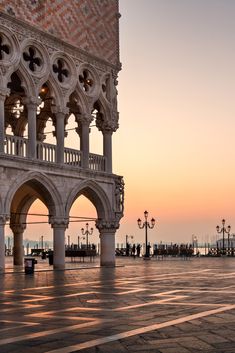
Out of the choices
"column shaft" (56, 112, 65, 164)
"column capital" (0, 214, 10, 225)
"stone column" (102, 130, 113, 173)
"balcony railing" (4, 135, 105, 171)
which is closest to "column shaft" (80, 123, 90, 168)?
"balcony railing" (4, 135, 105, 171)

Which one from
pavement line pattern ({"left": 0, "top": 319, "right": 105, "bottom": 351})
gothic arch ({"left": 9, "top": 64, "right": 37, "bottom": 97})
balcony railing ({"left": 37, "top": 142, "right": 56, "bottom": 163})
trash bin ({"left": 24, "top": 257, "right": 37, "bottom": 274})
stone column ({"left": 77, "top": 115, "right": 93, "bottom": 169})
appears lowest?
pavement line pattern ({"left": 0, "top": 319, "right": 105, "bottom": 351})

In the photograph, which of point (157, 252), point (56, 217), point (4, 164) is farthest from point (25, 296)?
point (157, 252)

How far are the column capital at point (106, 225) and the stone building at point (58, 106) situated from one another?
0.15 feet

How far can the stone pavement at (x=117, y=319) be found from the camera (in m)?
7.18

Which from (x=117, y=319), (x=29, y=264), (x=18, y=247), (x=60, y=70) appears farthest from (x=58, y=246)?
(x=117, y=319)

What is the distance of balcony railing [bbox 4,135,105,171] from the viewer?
23.4m

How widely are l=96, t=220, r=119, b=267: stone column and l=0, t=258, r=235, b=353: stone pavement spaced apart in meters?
12.7


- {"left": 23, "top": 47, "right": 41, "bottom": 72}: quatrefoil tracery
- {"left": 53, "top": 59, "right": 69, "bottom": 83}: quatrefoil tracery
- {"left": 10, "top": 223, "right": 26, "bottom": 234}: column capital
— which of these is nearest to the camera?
{"left": 23, "top": 47, "right": 41, "bottom": 72}: quatrefoil tracery

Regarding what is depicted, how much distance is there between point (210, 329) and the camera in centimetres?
823

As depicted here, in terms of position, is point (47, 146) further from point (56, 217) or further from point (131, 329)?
point (131, 329)

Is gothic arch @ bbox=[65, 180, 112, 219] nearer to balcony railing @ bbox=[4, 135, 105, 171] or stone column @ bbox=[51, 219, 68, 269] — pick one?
balcony railing @ bbox=[4, 135, 105, 171]

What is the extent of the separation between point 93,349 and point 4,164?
1607 centimetres

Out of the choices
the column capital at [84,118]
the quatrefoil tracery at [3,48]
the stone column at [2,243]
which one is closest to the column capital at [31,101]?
the quatrefoil tracery at [3,48]

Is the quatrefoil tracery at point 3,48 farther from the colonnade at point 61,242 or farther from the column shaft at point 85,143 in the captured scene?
the colonnade at point 61,242
